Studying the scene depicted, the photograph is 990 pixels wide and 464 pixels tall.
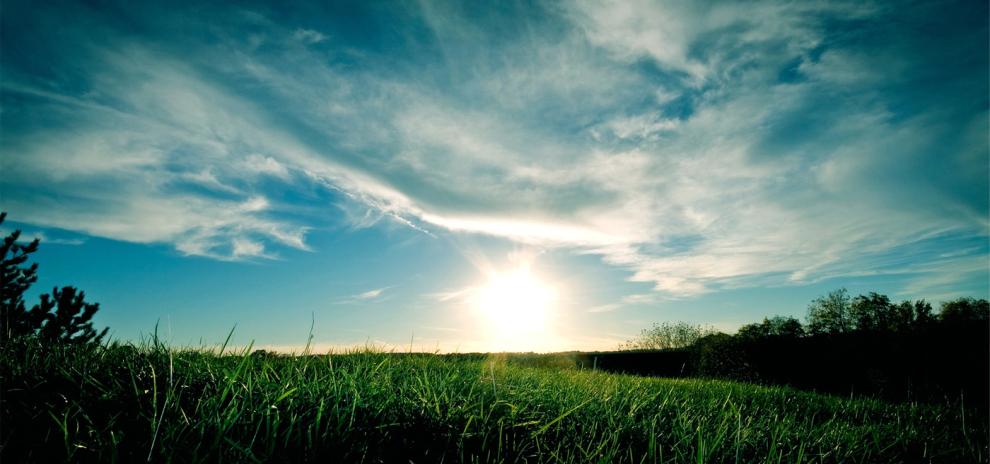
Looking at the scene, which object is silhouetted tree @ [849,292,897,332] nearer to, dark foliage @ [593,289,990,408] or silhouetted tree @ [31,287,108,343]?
dark foliage @ [593,289,990,408]

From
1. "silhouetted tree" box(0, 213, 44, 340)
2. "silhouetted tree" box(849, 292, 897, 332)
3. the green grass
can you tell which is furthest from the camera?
"silhouetted tree" box(849, 292, 897, 332)

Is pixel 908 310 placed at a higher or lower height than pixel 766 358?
higher

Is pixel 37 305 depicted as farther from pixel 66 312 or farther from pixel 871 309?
pixel 871 309

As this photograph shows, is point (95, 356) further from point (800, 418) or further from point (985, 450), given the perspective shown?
point (985, 450)

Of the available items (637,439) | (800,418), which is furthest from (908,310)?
(637,439)

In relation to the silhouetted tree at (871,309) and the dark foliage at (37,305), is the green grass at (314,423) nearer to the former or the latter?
the dark foliage at (37,305)

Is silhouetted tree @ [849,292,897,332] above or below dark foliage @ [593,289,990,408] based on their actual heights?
above

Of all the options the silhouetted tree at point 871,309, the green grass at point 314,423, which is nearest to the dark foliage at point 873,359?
the green grass at point 314,423

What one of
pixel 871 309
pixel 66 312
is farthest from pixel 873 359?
pixel 871 309

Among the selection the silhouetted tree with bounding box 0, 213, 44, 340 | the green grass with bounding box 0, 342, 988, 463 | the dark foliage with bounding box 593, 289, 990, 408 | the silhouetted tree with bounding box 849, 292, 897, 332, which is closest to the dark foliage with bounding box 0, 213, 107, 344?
the silhouetted tree with bounding box 0, 213, 44, 340

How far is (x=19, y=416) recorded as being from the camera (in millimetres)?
1858

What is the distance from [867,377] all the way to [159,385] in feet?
51.8

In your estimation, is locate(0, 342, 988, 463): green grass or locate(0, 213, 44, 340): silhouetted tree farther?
locate(0, 213, 44, 340): silhouetted tree

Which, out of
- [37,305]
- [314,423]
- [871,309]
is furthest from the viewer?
[871,309]
